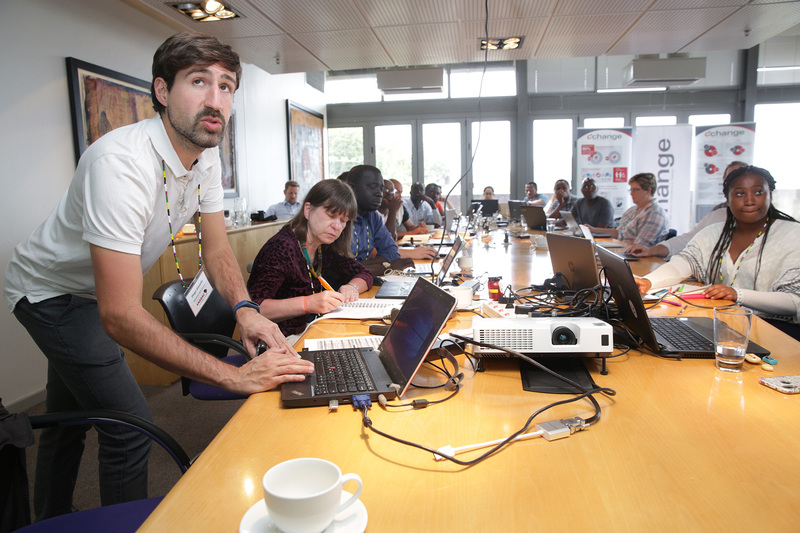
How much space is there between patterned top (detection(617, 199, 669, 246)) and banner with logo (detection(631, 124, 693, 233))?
412cm

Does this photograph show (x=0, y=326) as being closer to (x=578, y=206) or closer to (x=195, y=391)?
(x=195, y=391)

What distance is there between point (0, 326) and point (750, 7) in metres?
6.13

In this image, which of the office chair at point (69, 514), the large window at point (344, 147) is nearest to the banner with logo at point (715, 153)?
the large window at point (344, 147)

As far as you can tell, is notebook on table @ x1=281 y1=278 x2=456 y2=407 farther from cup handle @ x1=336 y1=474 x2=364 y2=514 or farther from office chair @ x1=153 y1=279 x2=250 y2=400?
office chair @ x1=153 y1=279 x2=250 y2=400

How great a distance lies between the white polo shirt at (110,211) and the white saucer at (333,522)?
778 millimetres

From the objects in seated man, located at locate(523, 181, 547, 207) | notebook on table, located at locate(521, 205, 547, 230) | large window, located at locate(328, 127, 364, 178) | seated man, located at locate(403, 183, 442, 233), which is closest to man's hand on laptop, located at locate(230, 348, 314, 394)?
notebook on table, located at locate(521, 205, 547, 230)

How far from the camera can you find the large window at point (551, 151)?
965 centimetres

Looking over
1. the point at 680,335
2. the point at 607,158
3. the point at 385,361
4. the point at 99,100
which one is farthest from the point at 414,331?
the point at 607,158

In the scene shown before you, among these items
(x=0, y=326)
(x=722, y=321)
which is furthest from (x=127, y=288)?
(x=0, y=326)

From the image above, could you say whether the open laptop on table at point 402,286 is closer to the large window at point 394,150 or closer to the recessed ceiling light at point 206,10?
the recessed ceiling light at point 206,10

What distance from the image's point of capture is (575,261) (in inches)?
84.1

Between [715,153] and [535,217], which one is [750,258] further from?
[715,153]

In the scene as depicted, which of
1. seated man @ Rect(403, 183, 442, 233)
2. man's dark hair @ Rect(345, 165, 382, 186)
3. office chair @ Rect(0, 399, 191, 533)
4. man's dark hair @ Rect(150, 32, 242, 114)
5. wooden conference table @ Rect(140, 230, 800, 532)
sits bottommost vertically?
office chair @ Rect(0, 399, 191, 533)

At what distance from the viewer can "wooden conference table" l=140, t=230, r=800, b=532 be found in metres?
0.74
